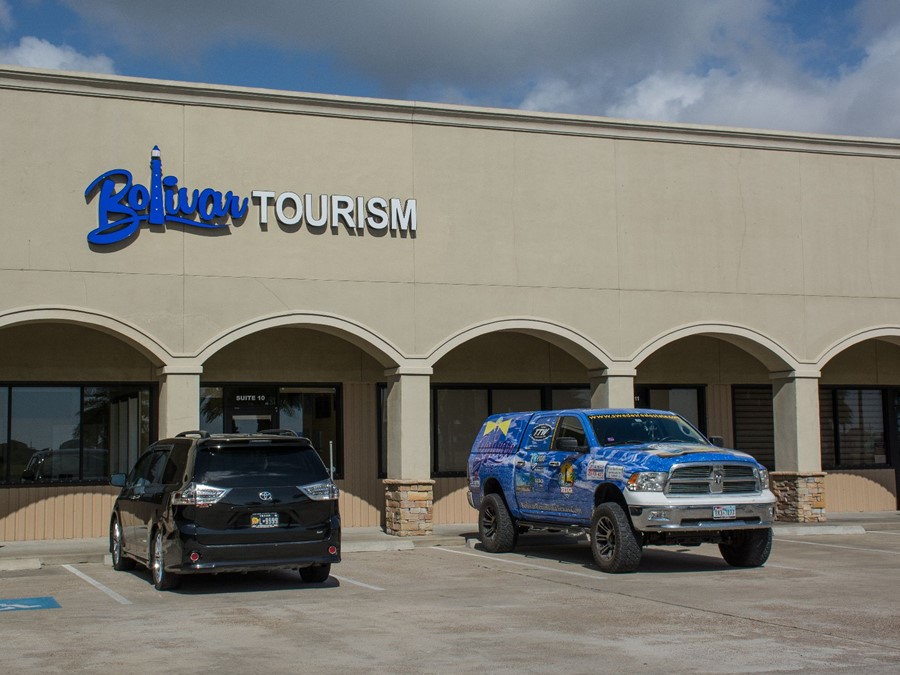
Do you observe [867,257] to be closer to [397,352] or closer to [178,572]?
[397,352]

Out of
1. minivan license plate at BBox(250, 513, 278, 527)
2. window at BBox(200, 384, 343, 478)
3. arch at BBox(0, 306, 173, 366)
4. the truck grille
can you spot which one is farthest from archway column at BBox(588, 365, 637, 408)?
minivan license plate at BBox(250, 513, 278, 527)

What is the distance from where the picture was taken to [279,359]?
2148 centimetres

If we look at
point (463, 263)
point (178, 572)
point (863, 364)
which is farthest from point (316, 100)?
point (863, 364)

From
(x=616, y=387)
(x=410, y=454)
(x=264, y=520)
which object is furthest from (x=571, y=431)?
(x=616, y=387)

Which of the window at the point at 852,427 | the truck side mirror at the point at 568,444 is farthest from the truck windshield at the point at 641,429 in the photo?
the window at the point at 852,427

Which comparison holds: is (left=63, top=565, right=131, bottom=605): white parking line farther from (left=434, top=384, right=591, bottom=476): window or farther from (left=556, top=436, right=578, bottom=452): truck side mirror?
(left=434, top=384, right=591, bottom=476): window

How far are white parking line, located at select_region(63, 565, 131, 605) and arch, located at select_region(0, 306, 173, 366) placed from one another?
404cm

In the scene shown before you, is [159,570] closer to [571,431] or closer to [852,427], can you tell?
[571,431]

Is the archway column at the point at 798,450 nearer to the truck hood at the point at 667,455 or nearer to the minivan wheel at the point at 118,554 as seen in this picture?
the truck hood at the point at 667,455

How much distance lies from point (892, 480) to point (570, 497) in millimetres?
13338

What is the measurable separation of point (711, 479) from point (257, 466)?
550 cm

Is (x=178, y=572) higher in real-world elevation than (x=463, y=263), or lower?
lower

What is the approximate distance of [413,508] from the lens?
1983 cm

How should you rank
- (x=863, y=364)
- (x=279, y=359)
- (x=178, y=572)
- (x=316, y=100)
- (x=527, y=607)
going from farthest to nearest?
(x=863, y=364)
(x=279, y=359)
(x=316, y=100)
(x=178, y=572)
(x=527, y=607)
